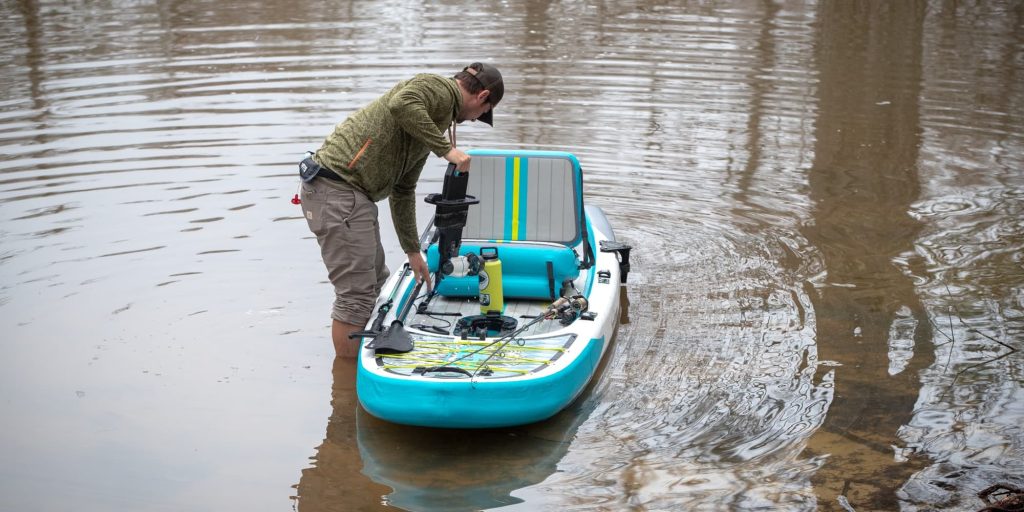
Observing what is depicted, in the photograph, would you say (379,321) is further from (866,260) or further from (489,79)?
(866,260)

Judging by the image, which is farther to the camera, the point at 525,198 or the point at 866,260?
the point at 866,260

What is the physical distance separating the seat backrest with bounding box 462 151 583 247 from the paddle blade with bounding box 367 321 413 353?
138 centimetres

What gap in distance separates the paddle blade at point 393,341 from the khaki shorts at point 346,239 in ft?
1.32

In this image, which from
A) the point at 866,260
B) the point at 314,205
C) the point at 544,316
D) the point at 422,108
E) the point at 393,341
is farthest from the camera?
the point at 866,260

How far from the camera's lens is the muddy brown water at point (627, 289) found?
5004mm

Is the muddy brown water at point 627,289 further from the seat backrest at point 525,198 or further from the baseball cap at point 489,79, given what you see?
the baseball cap at point 489,79

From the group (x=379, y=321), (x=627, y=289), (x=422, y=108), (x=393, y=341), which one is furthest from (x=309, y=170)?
(x=627, y=289)

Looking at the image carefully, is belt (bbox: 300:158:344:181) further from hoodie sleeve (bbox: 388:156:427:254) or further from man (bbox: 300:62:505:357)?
hoodie sleeve (bbox: 388:156:427:254)

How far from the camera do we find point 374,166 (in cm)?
548

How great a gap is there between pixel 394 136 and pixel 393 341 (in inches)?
40.8

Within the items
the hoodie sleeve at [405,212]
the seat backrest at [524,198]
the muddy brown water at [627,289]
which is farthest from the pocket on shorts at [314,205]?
the seat backrest at [524,198]

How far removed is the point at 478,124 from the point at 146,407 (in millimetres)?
6170

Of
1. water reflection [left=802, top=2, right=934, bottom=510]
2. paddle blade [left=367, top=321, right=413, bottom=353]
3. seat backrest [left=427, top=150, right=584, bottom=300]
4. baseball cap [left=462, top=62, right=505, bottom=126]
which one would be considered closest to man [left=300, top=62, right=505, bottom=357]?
baseball cap [left=462, top=62, right=505, bottom=126]

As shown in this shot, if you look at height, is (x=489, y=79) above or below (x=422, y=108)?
above
